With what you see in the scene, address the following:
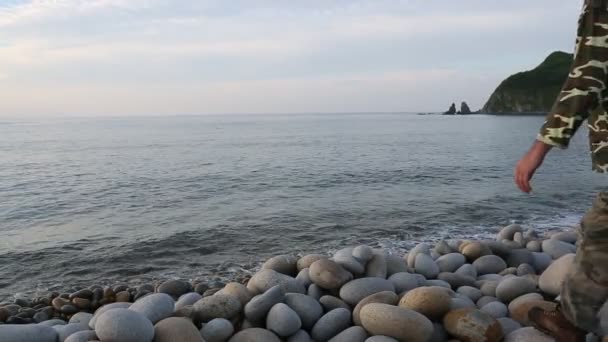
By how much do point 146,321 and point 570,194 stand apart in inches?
653

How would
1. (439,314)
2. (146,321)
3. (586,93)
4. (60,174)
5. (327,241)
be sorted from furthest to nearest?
(60,174)
(327,241)
(439,314)
(146,321)
(586,93)

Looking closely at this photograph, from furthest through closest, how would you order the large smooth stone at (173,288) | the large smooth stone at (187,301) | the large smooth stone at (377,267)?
1. the large smooth stone at (173,288)
2. the large smooth stone at (377,267)
3. the large smooth stone at (187,301)

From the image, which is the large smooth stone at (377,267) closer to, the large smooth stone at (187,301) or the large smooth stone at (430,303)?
the large smooth stone at (430,303)

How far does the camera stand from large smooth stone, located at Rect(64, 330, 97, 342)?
3.81 m

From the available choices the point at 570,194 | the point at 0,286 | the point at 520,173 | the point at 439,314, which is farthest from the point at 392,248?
the point at 570,194

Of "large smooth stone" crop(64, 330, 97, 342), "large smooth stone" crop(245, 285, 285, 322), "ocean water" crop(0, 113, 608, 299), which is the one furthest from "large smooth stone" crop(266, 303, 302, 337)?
"ocean water" crop(0, 113, 608, 299)

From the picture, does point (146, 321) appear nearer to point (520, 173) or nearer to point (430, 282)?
point (520, 173)

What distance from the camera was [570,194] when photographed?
17.2 metres

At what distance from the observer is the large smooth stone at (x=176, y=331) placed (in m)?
3.84

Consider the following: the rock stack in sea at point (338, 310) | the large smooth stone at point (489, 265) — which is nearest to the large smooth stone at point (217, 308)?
the rock stack in sea at point (338, 310)

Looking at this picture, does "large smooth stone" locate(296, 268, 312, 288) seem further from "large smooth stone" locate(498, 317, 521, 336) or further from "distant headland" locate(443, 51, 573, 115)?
"distant headland" locate(443, 51, 573, 115)

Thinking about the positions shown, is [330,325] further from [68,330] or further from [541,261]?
[541,261]

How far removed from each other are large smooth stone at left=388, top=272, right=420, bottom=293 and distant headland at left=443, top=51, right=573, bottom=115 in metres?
132

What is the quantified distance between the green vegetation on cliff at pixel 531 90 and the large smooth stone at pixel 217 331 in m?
135
